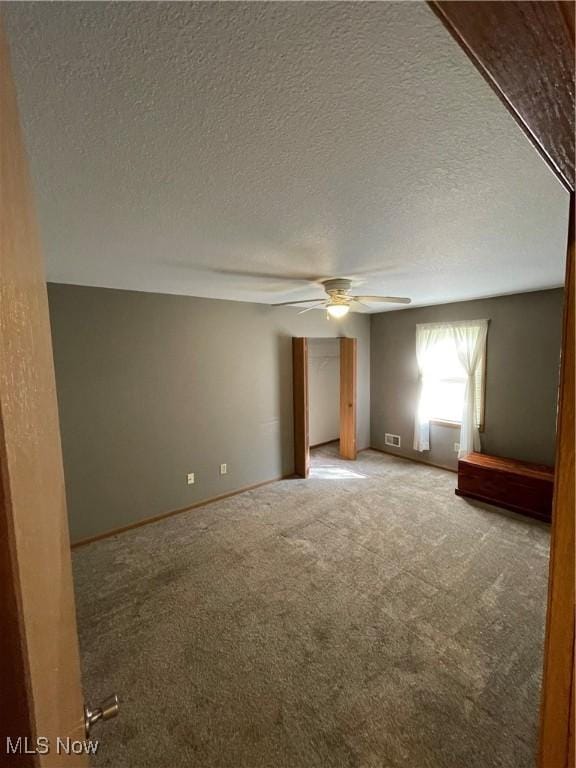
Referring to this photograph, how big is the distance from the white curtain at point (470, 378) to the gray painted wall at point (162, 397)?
208 centimetres

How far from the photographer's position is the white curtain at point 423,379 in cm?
447

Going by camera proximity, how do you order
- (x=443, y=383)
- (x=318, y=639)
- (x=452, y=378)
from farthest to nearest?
(x=443, y=383) < (x=452, y=378) < (x=318, y=639)

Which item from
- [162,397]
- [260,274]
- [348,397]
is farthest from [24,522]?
[348,397]

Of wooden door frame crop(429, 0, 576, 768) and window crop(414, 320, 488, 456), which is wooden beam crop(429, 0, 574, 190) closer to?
wooden door frame crop(429, 0, 576, 768)

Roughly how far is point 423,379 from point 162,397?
3500 millimetres

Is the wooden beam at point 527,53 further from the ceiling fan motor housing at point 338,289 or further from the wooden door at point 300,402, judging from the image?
the wooden door at point 300,402

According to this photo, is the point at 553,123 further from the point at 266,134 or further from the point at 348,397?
the point at 348,397

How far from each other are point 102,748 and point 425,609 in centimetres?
184

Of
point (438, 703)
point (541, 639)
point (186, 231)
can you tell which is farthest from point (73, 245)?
point (541, 639)

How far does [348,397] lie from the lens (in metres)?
4.96

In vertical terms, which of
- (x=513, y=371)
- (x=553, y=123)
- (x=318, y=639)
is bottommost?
(x=318, y=639)

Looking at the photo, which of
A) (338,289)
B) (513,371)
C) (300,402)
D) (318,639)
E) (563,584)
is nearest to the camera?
(563,584)

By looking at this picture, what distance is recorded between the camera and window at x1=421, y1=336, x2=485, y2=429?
4319 millimetres

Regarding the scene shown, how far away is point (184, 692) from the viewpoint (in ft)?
5.22
